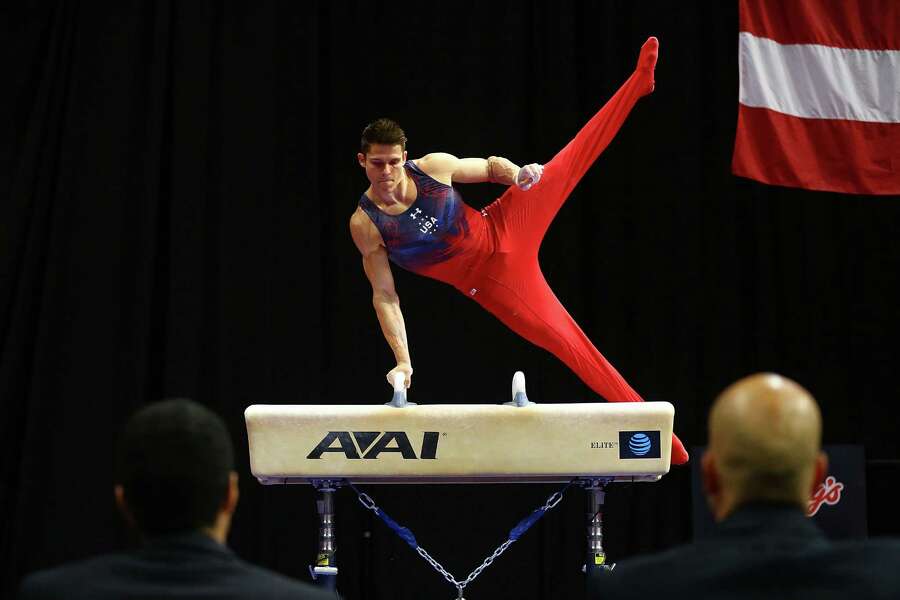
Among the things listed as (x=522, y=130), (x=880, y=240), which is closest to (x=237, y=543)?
(x=522, y=130)

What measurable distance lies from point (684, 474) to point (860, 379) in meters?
1.20

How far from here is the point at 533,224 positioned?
4.61 meters

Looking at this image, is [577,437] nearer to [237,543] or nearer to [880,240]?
[237,543]

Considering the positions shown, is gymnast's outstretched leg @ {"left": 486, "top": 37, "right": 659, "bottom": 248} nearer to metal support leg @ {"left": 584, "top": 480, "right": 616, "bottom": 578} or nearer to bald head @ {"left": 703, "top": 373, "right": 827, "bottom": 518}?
metal support leg @ {"left": 584, "top": 480, "right": 616, "bottom": 578}

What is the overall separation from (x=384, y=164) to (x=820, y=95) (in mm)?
3031

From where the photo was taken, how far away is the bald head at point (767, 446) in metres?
1.63

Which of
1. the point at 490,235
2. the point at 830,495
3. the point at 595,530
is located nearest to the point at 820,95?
the point at 830,495

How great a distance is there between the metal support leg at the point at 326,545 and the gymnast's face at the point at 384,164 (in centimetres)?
120

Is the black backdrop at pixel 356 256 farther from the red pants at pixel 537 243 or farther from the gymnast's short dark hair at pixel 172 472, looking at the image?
the gymnast's short dark hair at pixel 172 472

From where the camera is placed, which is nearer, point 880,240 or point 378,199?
point 378,199

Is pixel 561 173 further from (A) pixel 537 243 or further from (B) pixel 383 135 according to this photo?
(B) pixel 383 135

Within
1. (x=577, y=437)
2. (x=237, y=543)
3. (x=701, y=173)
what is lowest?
(x=237, y=543)

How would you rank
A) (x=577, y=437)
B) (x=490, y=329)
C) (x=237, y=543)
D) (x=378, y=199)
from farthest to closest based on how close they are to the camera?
(x=490, y=329) < (x=237, y=543) < (x=378, y=199) < (x=577, y=437)

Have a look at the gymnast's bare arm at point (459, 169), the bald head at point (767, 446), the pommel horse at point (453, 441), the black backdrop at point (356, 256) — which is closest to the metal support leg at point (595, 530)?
the pommel horse at point (453, 441)
